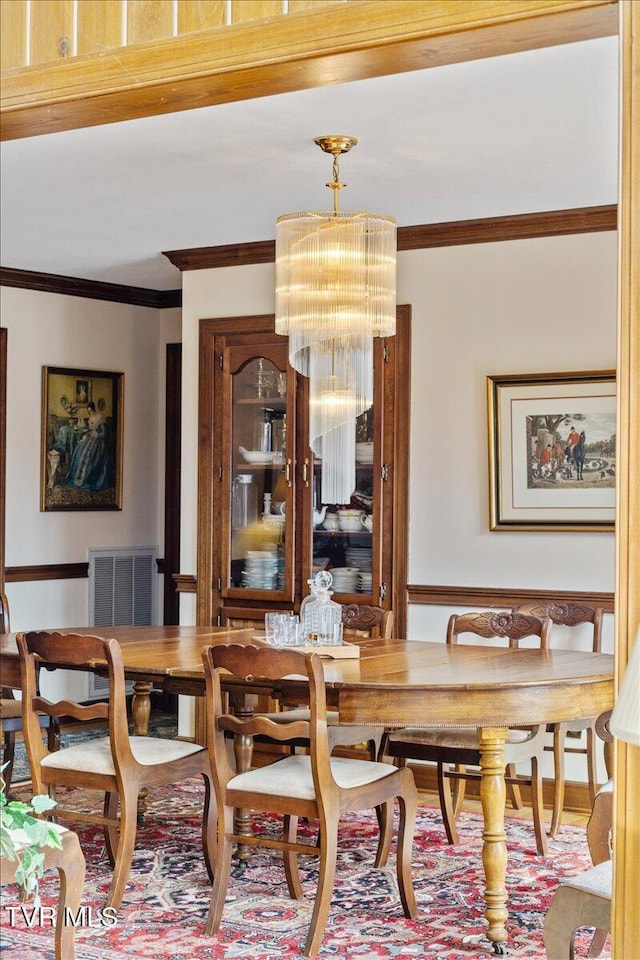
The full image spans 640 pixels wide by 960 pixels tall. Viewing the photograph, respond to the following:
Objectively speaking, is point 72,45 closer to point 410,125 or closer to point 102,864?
point 410,125

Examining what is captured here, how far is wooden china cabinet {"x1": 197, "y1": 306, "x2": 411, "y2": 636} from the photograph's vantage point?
6020 millimetres

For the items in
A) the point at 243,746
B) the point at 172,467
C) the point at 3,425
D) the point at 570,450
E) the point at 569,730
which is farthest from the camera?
the point at 172,467

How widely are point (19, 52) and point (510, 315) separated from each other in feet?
11.4

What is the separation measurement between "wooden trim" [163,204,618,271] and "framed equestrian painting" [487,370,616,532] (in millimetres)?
649

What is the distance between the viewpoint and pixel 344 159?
474cm

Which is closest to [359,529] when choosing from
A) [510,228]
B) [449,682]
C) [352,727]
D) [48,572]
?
[352,727]

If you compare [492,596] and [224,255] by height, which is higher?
[224,255]

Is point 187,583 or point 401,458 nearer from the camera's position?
point 401,458

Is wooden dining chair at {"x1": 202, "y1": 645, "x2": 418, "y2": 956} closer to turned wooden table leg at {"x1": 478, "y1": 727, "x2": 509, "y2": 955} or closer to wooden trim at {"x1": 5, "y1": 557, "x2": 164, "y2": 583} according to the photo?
turned wooden table leg at {"x1": 478, "y1": 727, "x2": 509, "y2": 955}

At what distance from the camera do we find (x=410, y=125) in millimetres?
4293

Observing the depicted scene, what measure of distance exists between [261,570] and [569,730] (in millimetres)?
1959

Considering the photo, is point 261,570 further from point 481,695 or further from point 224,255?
point 481,695

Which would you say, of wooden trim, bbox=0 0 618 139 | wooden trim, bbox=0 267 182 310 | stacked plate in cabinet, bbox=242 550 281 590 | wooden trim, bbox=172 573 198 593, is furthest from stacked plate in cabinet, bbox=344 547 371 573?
wooden trim, bbox=0 0 618 139

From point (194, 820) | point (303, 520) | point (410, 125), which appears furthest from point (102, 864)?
point (410, 125)
